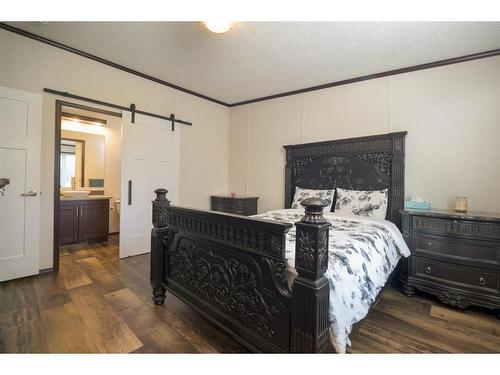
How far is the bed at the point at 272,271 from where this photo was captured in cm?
106

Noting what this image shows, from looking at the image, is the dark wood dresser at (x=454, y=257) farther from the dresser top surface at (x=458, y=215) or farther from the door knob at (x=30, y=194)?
the door knob at (x=30, y=194)

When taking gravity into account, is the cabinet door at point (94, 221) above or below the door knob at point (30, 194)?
below

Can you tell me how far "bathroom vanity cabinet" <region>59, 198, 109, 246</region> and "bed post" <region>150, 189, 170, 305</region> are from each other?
253 cm

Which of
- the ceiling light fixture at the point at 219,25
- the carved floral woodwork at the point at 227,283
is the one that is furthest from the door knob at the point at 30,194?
the ceiling light fixture at the point at 219,25

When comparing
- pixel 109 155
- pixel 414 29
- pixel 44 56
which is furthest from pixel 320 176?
pixel 109 155

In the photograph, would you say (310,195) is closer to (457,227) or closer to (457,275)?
(457,227)

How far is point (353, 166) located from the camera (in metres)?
3.15

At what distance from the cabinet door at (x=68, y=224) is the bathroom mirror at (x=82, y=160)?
1.19 m

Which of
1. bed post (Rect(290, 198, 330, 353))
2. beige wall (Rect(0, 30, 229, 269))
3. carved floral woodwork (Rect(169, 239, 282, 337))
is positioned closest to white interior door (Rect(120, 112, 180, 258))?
beige wall (Rect(0, 30, 229, 269))

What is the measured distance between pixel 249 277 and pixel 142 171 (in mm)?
2696

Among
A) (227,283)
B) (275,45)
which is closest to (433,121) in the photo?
(275,45)

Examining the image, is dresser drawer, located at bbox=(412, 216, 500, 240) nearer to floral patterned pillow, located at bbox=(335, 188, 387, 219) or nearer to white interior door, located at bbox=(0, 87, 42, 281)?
floral patterned pillow, located at bbox=(335, 188, 387, 219)

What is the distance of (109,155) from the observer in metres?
4.69
